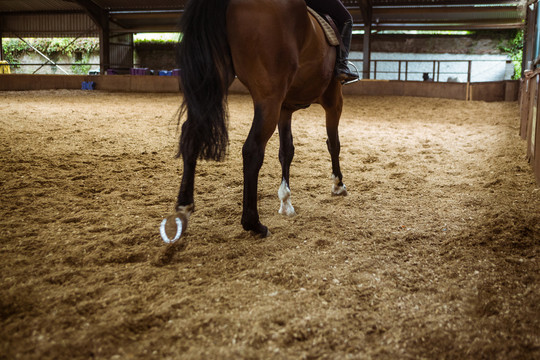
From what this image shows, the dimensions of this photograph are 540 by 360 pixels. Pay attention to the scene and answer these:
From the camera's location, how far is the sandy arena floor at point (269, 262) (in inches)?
68.7

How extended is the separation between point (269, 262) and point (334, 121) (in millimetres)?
2098

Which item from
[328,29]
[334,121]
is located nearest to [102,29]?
[334,121]

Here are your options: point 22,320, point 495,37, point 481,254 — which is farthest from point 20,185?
point 495,37

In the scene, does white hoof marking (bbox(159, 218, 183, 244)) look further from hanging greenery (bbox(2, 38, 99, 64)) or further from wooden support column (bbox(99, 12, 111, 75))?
hanging greenery (bbox(2, 38, 99, 64))

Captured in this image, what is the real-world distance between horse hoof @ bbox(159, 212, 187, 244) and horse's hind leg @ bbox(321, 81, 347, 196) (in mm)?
1845

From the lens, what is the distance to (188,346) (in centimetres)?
168

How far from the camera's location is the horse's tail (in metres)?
2.74

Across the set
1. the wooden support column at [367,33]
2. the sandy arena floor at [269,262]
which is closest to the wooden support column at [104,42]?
the wooden support column at [367,33]

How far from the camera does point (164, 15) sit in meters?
22.2

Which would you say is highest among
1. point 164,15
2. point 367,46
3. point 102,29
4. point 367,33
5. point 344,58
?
point 164,15

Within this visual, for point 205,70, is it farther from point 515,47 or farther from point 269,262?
point 515,47

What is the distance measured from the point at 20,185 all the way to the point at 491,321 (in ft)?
13.2

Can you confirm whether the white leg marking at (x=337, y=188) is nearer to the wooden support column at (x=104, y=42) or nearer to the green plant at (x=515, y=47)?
the wooden support column at (x=104, y=42)

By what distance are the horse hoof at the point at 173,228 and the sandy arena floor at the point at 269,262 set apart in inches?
2.8
